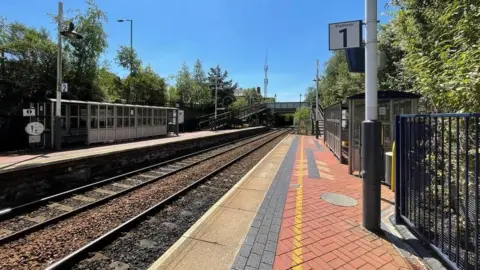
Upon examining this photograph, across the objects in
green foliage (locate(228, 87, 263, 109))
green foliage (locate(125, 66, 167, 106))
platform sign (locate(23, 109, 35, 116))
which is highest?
green foliage (locate(228, 87, 263, 109))

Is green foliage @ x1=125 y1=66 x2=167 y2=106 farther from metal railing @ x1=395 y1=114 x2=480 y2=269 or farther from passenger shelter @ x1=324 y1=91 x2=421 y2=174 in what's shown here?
metal railing @ x1=395 y1=114 x2=480 y2=269

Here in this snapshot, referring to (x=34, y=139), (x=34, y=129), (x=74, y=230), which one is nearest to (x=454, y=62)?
(x=74, y=230)

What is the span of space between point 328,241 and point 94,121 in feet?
47.1

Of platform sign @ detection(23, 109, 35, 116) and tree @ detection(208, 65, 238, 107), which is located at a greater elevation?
tree @ detection(208, 65, 238, 107)

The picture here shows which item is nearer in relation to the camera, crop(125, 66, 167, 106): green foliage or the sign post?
the sign post

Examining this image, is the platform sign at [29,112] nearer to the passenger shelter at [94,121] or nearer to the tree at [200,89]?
the passenger shelter at [94,121]

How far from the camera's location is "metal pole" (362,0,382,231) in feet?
13.2

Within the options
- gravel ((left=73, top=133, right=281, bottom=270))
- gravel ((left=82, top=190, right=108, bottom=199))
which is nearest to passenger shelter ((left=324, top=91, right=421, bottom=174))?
gravel ((left=73, top=133, right=281, bottom=270))

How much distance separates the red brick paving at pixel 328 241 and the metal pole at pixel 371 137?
15.1 inches

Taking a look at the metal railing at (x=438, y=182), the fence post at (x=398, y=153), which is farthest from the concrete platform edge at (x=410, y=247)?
the fence post at (x=398, y=153)

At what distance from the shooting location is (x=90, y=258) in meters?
3.82

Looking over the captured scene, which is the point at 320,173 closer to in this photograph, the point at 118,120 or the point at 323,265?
the point at 323,265

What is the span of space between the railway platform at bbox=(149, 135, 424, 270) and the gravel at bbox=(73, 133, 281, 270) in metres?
0.52

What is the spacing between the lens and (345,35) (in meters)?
4.66
